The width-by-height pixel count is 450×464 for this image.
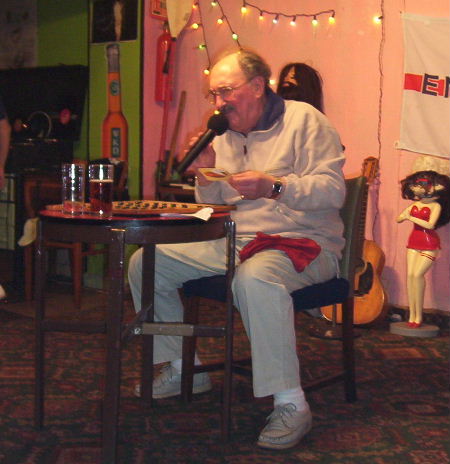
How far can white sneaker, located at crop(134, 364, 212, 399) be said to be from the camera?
2.42 m

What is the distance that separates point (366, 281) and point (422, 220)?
1.44ft

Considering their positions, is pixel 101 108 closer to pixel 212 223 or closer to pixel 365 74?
pixel 365 74

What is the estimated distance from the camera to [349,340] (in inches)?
94.8

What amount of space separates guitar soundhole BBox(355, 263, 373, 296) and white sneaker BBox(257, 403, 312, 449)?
1.66 metres

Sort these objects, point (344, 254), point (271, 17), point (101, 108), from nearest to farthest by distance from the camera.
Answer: point (344, 254) → point (271, 17) → point (101, 108)

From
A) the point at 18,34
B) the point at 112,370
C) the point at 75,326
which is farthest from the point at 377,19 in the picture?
the point at 18,34

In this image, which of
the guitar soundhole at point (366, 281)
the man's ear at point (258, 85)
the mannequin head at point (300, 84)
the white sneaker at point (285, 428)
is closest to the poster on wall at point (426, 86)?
the mannequin head at point (300, 84)

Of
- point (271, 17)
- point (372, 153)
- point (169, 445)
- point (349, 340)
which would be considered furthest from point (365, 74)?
point (169, 445)

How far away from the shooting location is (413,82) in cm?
370

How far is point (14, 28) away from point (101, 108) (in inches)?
54.8

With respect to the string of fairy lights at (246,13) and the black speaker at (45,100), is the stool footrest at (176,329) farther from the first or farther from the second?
the black speaker at (45,100)

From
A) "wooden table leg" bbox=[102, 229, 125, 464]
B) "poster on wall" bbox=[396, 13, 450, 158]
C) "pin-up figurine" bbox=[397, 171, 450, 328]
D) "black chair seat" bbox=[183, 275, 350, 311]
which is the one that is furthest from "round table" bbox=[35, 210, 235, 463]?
"poster on wall" bbox=[396, 13, 450, 158]

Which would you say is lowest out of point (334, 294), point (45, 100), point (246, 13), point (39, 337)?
point (39, 337)

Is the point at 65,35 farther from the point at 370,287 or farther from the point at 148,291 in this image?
the point at 148,291
